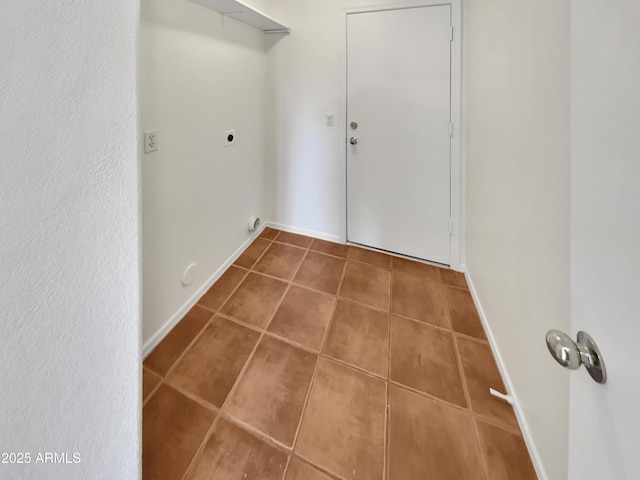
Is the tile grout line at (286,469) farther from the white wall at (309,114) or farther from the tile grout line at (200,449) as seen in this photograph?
the white wall at (309,114)

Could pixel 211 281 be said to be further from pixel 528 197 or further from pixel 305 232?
pixel 528 197

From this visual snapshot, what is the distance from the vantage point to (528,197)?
1.15 meters

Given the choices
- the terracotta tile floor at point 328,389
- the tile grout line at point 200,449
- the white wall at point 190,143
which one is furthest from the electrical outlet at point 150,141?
the tile grout line at point 200,449

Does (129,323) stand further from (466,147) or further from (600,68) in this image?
(466,147)

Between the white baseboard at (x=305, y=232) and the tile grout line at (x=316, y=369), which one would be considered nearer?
the tile grout line at (x=316, y=369)

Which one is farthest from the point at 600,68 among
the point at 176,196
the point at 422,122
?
the point at 422,122

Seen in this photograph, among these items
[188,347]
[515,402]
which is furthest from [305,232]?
[515,402]

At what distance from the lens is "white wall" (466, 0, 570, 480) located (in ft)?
3.01

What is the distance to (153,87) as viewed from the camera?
1414 mm

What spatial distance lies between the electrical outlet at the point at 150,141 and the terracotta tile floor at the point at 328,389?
1024 mm

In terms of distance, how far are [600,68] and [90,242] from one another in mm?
964

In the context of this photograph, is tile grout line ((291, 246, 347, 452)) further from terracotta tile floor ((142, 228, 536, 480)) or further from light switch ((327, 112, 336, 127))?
light switch ((327, 112, 336, 127))

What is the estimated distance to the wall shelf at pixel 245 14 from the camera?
68.1 inches

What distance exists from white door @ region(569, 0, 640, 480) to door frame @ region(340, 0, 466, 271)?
5.91 ft
